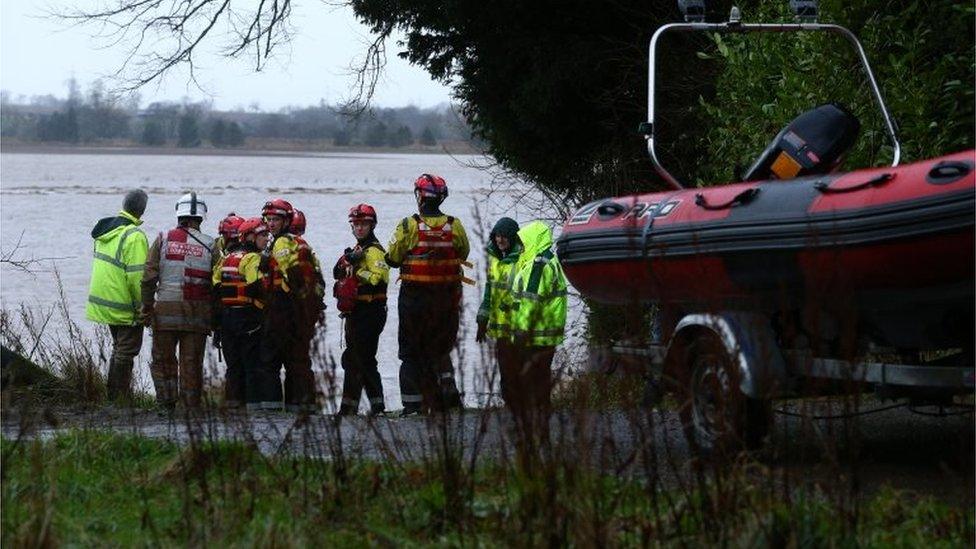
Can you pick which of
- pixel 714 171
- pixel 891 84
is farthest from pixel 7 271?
pixel 891 84

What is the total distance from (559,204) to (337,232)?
2091 cm

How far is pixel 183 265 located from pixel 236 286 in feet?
1.84

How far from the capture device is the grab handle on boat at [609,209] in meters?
10.0

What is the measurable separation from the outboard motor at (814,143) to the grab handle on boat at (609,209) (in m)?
0.83

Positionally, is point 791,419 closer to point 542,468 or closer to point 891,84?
point 891,84

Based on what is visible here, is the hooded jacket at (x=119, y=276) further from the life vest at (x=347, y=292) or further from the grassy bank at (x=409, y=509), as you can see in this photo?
the grassy bank at (x=409, y=509)

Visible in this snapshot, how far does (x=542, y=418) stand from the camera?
6.57m

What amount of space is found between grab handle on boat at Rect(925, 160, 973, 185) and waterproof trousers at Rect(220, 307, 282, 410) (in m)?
7.03

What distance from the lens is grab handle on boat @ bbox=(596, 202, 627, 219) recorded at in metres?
10.0

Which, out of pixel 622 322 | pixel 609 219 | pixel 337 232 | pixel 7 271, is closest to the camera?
pixel 609 219

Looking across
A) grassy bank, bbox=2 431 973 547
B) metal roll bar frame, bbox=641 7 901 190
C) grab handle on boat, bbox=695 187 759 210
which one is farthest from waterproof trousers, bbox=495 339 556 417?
metal roll bar frame, bbox=641 7 901 190

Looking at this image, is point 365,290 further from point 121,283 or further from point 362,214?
point 121,283

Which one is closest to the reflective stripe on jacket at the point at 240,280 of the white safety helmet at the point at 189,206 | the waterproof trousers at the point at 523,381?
the white safety helmet at the point at 189,206

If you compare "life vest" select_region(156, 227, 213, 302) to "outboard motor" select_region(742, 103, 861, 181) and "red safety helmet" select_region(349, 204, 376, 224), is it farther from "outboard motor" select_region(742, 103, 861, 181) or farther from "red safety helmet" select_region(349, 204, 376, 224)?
"outboard motor" select_region(742, 103, 861, 181)
